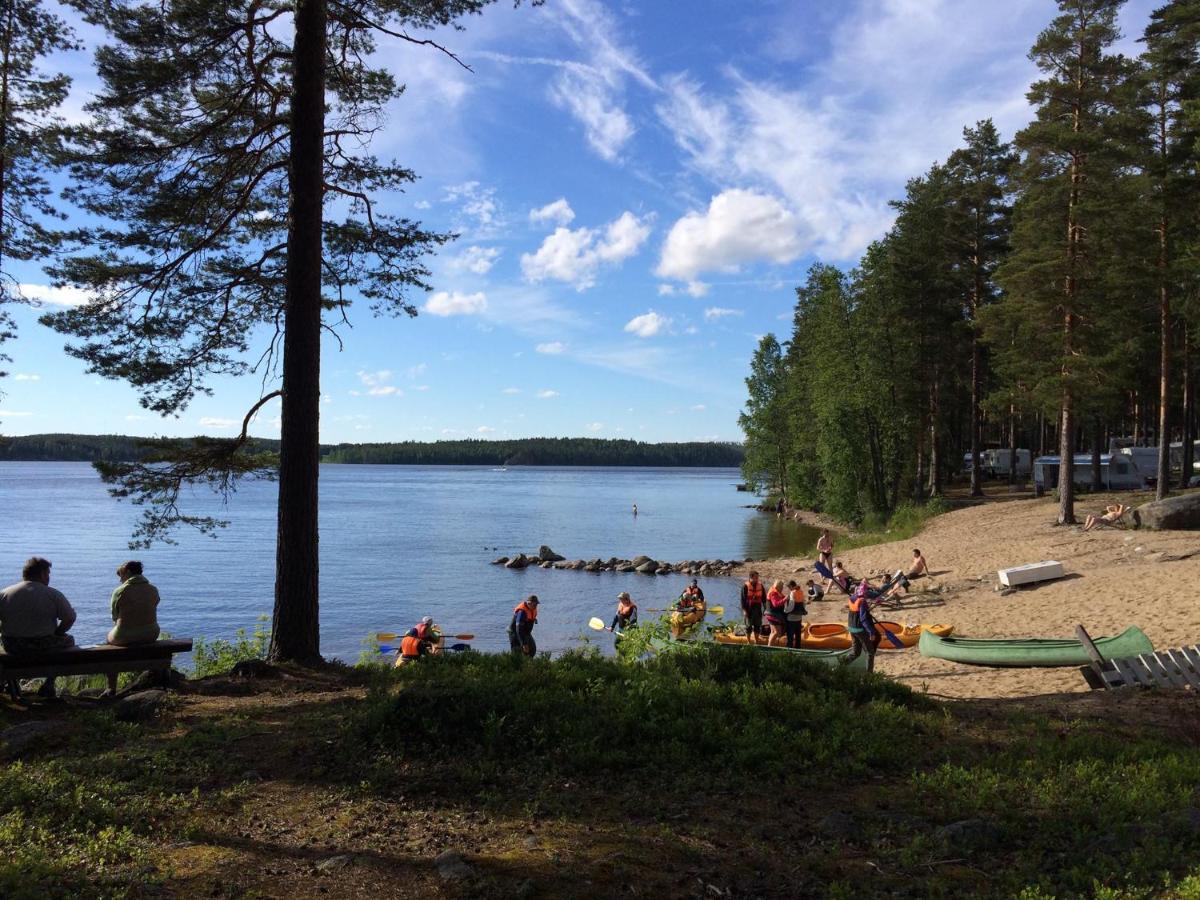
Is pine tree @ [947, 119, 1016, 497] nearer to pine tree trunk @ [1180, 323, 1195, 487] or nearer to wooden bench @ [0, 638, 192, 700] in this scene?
pine tree trunk @ [1180, 323, 1195, 487]

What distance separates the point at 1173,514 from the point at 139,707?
25.3 meters

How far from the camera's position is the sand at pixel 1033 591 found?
42.4 feet

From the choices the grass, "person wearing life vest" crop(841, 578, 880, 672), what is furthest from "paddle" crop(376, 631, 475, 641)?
the grass

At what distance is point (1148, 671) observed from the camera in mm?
9188

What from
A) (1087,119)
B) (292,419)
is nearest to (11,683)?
(292,419)

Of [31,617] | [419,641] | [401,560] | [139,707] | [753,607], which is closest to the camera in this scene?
[139,707]

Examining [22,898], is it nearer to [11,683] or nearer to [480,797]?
[480,797]

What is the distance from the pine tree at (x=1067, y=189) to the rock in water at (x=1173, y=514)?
309 centimetres

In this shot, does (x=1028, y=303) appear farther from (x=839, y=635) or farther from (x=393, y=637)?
(x=393, y=637)

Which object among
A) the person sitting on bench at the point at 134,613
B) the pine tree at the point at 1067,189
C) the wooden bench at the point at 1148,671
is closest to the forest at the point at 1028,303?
the pine tree at the point at 1067,189

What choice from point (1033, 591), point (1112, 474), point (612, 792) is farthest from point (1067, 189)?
point (612, 792)

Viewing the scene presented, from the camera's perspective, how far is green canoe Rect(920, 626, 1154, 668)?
11953 mm

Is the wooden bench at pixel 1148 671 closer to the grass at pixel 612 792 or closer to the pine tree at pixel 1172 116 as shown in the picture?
the grass at pixel 612 792

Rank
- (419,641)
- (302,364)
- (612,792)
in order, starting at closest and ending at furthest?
(612,792) < (302,364) < (419,641)
